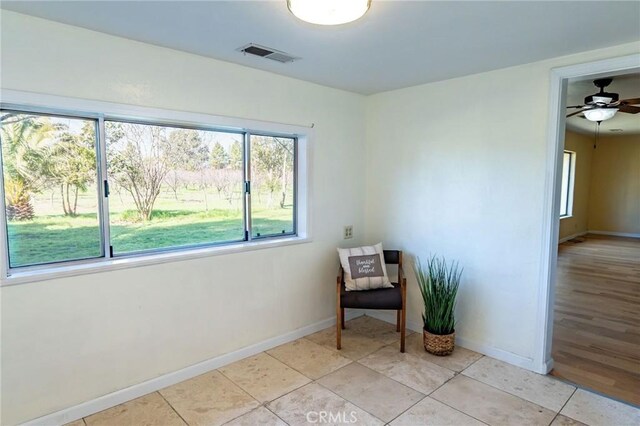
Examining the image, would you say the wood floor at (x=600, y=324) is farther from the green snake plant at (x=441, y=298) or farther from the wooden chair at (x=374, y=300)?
the wooden chair at (x=374, y=300)

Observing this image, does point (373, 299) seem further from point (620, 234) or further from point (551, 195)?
point (620, 234)

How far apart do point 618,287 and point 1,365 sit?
20.9 feet

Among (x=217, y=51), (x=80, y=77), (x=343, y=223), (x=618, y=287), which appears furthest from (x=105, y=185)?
(x=618, y=287)

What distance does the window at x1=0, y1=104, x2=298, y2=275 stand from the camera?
2100mm

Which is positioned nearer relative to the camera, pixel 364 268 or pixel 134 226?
pixel 134 226

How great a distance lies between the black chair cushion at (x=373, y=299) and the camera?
10.0 ft

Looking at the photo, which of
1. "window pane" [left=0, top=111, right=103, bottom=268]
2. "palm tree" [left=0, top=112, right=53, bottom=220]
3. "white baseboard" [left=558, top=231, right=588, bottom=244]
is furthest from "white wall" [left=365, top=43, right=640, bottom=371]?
"white baseboard" [left=558, top=231, right=588, bottom=244]

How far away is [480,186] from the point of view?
3049 mm

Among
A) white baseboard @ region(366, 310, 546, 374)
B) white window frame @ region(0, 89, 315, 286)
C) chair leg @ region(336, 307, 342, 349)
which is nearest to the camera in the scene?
white window frame @ region(0, 89, 315, 286)

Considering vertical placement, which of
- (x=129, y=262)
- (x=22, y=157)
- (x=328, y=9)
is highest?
(x=328, y=9)

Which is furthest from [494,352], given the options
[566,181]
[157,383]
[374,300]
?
[566,181]

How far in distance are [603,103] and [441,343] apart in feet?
10.1

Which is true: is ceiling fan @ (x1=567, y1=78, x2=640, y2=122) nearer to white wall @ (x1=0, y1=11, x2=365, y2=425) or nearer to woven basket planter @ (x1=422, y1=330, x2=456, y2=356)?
white wall @ (x1=0, y1=11, x2=365, y2=425)

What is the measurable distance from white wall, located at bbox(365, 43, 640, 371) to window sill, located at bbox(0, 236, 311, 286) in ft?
4.39
